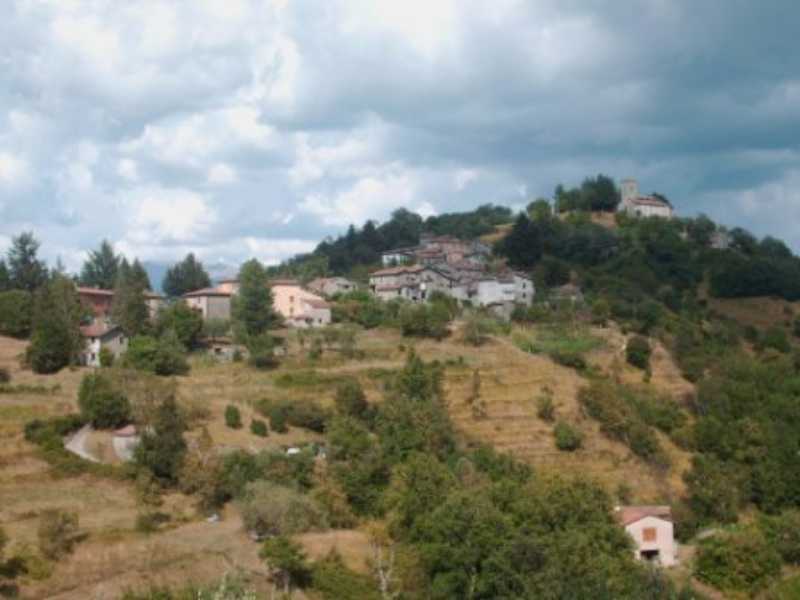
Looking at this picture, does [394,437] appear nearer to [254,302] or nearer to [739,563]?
[739,563]

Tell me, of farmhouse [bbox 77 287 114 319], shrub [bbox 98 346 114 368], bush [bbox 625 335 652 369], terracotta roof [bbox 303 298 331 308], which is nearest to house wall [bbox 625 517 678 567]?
bush [bbox 625 335 652 369]

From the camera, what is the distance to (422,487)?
32.4m

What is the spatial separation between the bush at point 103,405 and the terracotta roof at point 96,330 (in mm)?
12318

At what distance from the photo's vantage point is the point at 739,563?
1326 inches

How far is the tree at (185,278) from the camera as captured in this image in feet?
255

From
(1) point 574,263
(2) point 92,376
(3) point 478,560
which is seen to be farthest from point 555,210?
(3) point 478,560

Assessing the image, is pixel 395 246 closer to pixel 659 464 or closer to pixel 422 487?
pixel 659 464

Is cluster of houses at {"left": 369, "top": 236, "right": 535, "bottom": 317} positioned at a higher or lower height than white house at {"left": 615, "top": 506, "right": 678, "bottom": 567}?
higher

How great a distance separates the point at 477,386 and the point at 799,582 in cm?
1903

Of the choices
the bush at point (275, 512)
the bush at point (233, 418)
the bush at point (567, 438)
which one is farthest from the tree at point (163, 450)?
the bush at point (567, 438)

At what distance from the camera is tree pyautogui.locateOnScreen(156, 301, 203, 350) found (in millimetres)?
54812

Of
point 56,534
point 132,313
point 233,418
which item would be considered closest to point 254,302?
point 132,313

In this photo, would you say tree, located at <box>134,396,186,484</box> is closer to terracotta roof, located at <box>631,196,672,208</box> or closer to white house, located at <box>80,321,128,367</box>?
white house, located at <box>80,321,128,367</box>

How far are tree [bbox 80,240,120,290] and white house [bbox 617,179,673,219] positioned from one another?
2345 inches
